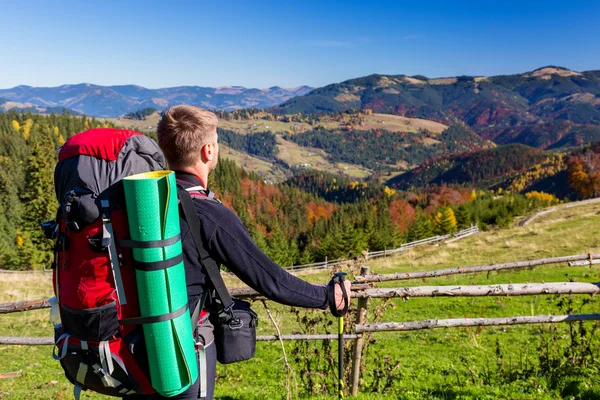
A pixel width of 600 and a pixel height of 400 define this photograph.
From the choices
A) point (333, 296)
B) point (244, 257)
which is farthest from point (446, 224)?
point (244, 257)

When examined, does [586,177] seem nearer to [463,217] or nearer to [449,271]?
[463,217]

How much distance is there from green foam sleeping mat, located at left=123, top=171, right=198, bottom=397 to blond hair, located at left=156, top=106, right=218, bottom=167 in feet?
1.06

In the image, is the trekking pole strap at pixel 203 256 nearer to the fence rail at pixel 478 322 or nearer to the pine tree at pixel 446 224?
the fence rail at pixel 478 322

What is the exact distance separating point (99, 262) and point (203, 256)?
0.55 m

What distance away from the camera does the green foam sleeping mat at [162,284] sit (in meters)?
2.07

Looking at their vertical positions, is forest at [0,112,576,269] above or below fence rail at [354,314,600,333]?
below

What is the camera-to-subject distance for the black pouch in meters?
2.55

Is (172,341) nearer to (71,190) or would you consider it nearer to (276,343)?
(71,190)

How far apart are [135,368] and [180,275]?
2.00ft

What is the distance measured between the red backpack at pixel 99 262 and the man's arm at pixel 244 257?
460 mm

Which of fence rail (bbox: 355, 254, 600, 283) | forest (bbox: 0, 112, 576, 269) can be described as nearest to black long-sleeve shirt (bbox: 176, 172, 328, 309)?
forest (bbox: 0, 112, 576, 269)

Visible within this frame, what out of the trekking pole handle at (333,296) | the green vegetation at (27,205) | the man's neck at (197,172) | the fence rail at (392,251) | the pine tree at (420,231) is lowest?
the pine tree at (420,231)

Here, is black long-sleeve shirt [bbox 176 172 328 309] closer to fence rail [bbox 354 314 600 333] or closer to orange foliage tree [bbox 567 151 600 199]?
fence rail [bbox 354 314 600 333]

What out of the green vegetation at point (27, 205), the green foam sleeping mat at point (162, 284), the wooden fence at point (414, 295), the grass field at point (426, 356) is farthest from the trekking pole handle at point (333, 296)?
the green vegetation at point (27, 205)
